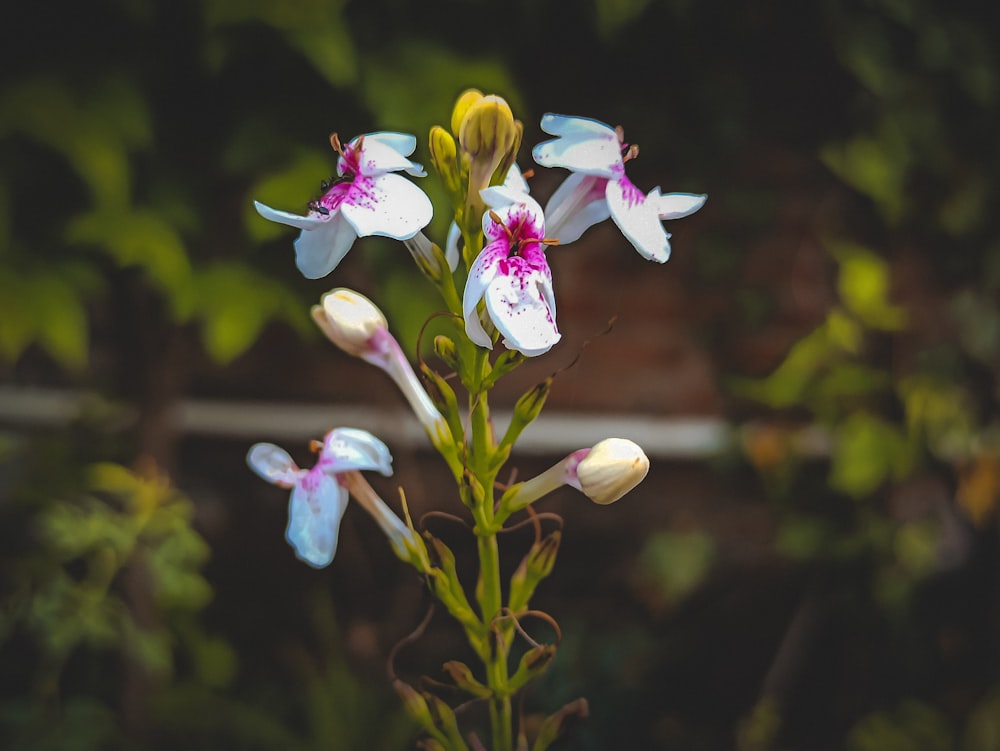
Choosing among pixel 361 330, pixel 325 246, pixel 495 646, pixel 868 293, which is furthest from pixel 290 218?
pixel 868 293

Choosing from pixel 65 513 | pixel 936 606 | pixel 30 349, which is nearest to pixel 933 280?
pixel 936 606

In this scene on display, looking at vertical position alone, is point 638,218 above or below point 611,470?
above

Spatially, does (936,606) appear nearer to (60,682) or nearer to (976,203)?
(976,203)

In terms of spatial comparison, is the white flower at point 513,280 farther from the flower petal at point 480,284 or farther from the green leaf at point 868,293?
the green leaf at point 868,293

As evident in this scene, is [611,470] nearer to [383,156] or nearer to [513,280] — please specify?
[513,280]

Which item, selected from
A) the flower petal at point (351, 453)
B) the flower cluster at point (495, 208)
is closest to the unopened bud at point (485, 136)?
the flower cluster at point (495, 208)
